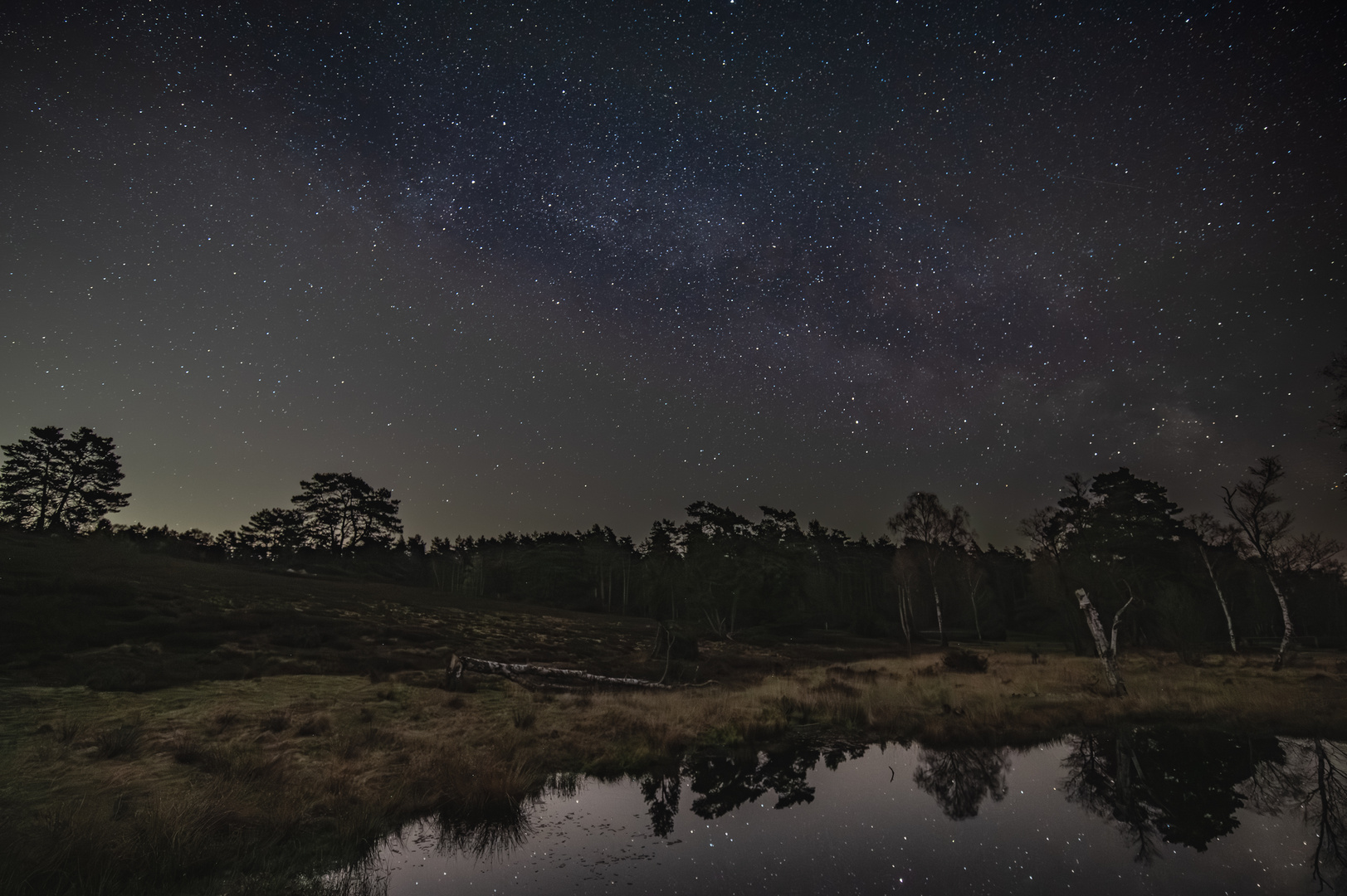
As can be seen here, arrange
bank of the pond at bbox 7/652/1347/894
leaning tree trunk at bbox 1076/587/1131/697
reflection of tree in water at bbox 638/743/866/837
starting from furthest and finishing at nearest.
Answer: leaning tree trunk at bbox 1076/587/1131/697
reflection of tree in water at bbox 638/743/866/837
bank of the pond at bbox 7/652/1347/894

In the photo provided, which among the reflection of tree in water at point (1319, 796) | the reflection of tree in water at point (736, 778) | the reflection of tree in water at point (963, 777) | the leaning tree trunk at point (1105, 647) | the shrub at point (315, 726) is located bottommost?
the reflection of tree in water at point (736, 778)

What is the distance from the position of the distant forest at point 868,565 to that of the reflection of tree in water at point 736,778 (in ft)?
44.7

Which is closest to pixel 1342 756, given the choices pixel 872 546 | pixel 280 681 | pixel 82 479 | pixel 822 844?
pixel 822 844

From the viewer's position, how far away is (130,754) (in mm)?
10141

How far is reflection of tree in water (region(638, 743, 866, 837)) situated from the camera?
9.77 m

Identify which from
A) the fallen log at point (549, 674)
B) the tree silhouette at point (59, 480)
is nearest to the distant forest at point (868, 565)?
the tree silhouette at point (59, 480)

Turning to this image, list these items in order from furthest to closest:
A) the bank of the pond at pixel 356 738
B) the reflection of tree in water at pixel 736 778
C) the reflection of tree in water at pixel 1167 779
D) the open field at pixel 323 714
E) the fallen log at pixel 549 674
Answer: the fallen log at pixel 549 674 < the reflection of tree in water at pixel 736 778 < the reflection of tree in water at pixel 1167 779 < the open field at pixel 323 714 < the bank of the pond at pixel 356 738

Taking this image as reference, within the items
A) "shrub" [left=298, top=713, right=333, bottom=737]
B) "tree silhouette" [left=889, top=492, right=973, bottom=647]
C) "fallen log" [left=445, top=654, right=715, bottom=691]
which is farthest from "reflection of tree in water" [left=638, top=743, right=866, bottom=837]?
"tree silhouette" [left=889, top=492, right=973, bottom=647]

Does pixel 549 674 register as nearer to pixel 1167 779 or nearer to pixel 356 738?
pixel 356 738

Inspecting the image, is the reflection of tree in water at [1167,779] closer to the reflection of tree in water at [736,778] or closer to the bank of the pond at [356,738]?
the bank of the pond at [356,738]

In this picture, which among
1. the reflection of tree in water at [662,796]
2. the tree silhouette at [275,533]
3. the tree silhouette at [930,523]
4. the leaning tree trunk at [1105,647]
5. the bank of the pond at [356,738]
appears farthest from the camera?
the tree silhouette at [275,533]

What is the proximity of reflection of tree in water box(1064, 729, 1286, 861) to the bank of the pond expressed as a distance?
1.64 meters

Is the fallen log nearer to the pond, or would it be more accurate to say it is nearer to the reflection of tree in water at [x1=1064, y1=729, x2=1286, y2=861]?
the pond

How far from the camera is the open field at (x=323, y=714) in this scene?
7082 millimetres
